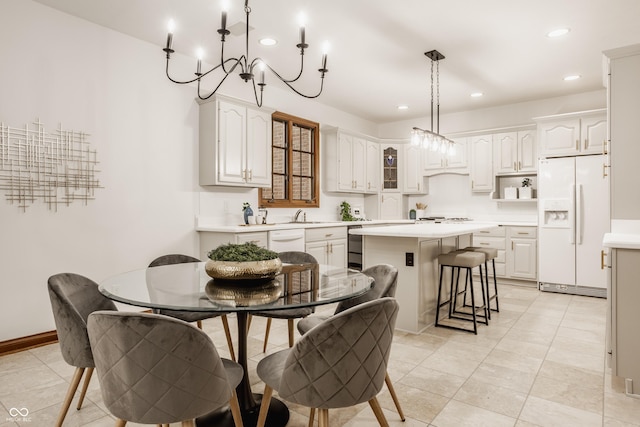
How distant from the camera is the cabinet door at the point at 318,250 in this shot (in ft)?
15.9

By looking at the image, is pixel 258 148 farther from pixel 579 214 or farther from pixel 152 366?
pixel 579 214

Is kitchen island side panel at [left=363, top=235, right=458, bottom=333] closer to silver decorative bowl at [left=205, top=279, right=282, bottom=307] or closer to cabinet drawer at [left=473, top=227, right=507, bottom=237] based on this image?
silver decorative bowl at [left=205, top=279, right=282, bottom=307]

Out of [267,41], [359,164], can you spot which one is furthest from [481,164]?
[267,41]

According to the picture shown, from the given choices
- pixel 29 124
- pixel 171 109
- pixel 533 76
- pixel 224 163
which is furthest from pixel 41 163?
pixel 533 76

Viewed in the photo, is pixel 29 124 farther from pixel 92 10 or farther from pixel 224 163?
pixel 224 163

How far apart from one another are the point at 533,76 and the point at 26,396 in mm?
5780

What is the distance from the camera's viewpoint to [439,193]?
6855 mm

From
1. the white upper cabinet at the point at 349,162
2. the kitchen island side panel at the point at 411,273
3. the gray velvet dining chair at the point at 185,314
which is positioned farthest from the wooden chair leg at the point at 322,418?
the white upper cabinet at the point at 349,162

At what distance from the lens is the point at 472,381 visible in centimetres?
252

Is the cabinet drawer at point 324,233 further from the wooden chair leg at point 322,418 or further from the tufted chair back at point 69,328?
the wooden chair leg at point 322,418

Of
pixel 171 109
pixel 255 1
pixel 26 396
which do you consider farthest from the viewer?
pixel 171 109

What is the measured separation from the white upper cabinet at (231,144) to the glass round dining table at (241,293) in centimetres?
204

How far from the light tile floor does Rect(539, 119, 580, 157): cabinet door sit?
235cm

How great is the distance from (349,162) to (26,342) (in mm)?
4579
